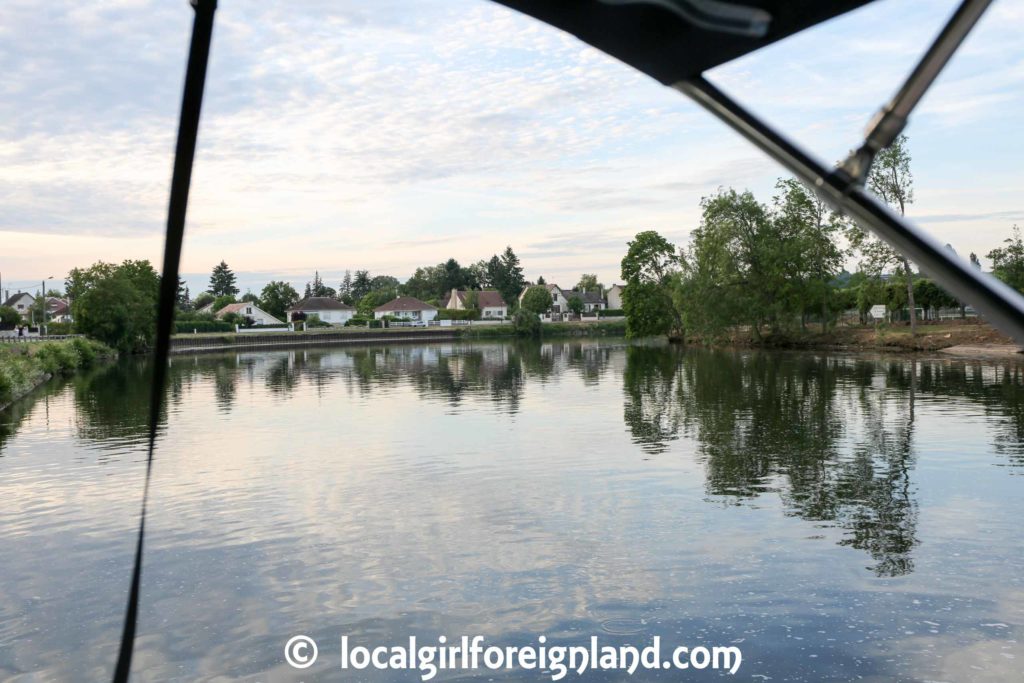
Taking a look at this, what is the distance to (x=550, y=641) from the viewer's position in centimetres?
812

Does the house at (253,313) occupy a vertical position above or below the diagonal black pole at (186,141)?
above

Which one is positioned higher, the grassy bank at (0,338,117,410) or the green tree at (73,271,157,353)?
the green tree at (73,271,157,353)

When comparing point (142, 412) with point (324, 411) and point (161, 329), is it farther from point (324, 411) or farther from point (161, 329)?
point (161, 329)

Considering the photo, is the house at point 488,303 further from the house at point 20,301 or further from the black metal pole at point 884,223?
the black metal pole at point 884,223

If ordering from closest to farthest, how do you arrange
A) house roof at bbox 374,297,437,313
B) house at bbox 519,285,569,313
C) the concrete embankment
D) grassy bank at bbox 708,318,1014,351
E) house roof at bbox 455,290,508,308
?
grassy bank at bbox 708,318,1014,351 < the concrete embankment < house roof at bbox 374,297,437,313 < house roof at bbox 455,290,508,308 < house at bbox 519,285,569,313

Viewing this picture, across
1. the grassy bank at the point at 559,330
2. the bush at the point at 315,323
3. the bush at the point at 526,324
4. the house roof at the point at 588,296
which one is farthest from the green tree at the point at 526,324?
the house roof at the point at 588,296

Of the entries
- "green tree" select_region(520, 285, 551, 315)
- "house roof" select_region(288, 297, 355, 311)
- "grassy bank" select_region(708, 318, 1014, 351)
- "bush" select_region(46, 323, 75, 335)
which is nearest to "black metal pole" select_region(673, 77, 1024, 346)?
"grassy bank" select_region(708, 318, 1014, 351)

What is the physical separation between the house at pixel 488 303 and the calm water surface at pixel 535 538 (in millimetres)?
104505

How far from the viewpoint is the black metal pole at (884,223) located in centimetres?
145

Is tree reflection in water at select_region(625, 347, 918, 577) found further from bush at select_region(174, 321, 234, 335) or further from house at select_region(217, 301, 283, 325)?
house at select_region(217, 301, 283, 325)

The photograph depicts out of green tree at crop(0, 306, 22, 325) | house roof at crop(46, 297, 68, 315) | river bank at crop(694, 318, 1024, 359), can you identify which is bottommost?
river bank at crop(694, 318, 1024, 359)

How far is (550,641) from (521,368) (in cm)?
3781

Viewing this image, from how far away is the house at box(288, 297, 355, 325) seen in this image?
12162cm

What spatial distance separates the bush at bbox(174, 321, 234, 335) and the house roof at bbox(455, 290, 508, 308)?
141 ft
